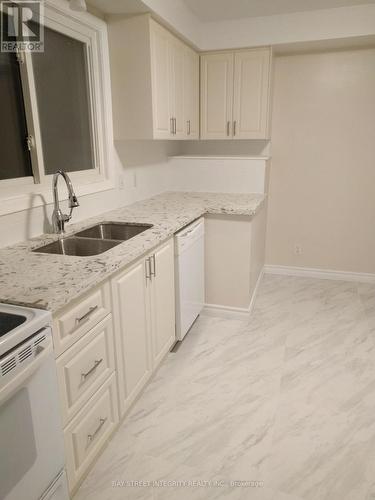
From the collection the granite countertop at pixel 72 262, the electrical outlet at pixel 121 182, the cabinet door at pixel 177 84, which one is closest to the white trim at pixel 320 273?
the granite countertop at pixel 72 262

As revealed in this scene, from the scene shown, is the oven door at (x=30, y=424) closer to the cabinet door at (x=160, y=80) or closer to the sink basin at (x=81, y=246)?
the sink basin at (x=81, y=246)

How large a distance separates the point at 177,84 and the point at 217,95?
58 centimetres

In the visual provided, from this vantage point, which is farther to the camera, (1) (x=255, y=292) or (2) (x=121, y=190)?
(1) (x=255, y=292)

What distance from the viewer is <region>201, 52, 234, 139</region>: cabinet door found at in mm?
3174

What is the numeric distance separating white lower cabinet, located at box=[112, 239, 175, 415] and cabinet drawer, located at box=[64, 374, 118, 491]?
0.09 m

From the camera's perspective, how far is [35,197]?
1908 mm

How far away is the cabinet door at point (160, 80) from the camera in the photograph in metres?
2.39

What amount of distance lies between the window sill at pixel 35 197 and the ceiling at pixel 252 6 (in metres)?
1.66

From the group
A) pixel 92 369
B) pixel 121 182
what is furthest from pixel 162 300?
pixel 121 182

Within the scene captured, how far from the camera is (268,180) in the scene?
12.1 ft

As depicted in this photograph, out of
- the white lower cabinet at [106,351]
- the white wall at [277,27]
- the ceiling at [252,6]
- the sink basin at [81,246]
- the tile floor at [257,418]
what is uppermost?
the ceiling at [252,6]

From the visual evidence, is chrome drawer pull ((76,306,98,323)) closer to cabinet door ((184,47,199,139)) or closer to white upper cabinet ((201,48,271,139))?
cabinet door ((184,47,199,139))

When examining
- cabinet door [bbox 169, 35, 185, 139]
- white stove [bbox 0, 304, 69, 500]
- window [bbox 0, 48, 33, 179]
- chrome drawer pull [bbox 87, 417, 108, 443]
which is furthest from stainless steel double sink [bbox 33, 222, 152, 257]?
cabinet door [bbox 169, 35, 185, 139]

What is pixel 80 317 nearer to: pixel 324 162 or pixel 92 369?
pixel 92 369
